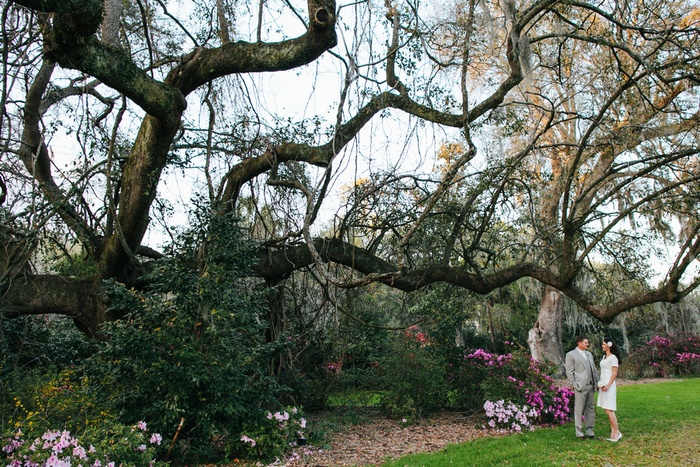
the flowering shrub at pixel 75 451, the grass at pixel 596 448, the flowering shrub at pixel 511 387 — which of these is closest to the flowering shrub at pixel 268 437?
the flowering shrub at pixel 75 451

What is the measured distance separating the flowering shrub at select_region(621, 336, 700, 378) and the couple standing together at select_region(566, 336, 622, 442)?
1225 cm

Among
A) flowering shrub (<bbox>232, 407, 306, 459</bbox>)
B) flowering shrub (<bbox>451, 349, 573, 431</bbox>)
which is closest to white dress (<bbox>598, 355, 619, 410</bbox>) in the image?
flowering shrub (<bbox>451, 349, 573, 431</bbox>)

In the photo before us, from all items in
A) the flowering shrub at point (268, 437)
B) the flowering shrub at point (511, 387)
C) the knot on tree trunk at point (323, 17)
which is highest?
the knot on tree trunk at point (323, 17)

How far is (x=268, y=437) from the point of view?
5453 mm

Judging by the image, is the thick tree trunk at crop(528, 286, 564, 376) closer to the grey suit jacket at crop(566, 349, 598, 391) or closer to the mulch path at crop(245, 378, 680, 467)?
the mulch path at crop(245, 378, 680, 467)

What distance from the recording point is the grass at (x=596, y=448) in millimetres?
5504

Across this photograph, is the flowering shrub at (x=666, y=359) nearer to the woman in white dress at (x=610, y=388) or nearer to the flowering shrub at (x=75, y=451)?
the woman in white dress at (x=610, y=388)

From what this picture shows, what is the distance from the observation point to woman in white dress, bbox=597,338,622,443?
266 inches

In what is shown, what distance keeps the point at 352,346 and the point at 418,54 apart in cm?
483

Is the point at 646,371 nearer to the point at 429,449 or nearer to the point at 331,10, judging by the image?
the point at 429,449

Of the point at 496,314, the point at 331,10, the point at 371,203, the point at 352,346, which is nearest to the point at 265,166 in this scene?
the point at 371,203

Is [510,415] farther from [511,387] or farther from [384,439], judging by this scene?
[384,439]

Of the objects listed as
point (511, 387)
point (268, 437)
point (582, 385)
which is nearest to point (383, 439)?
point (268, 437)

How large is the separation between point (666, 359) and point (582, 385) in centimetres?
1334
